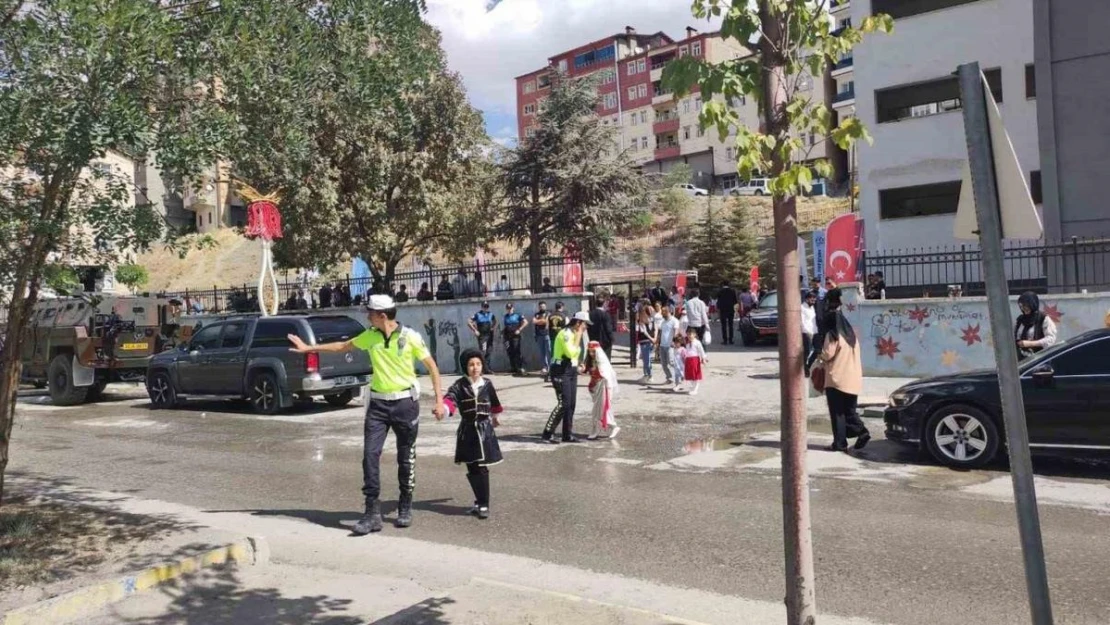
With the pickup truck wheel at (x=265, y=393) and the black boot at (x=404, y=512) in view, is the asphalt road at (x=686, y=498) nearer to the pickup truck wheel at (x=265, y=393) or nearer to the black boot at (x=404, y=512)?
the black boot at (x=404, y=512)

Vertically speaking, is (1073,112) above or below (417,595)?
above

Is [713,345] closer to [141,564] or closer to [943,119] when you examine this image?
[943,119]

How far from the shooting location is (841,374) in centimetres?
993

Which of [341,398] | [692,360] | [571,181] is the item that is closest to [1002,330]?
[692,360]

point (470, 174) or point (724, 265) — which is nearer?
point (470, 174)

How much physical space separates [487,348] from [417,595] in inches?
608

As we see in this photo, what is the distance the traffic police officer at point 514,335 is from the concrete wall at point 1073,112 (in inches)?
500

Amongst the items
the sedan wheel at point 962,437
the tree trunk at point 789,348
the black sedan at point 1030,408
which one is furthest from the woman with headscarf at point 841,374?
the tree trunk at point 789,348

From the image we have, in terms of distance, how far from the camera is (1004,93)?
23141 millimetres

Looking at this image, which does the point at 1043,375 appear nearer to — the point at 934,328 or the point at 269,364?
the point at 934,328

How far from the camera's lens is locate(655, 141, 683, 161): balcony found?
75812 millimetres

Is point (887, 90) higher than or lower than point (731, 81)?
higher

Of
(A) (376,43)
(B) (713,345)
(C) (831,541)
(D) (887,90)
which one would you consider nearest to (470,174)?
(B) (713,345)

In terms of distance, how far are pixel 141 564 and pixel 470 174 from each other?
21.9 m
